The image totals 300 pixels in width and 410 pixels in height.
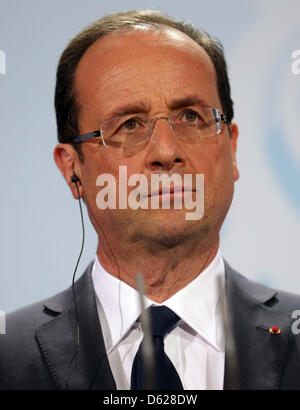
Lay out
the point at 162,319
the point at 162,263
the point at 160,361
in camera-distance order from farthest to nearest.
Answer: the point at 162,263 → the point at 162,319 → the point at 160,361

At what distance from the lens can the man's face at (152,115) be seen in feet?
5.46

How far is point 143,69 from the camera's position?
1.72m

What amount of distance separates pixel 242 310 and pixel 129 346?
0.33 m

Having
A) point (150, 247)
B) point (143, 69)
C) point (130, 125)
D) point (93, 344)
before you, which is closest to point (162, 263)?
point (150, 247)

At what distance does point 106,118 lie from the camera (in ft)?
5.79

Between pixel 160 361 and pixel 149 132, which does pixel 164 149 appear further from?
pixel 160 361

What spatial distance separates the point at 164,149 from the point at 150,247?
0.29 metres

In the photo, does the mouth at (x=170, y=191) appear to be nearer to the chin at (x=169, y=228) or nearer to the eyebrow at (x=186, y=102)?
the chin at (x=169, y=228)

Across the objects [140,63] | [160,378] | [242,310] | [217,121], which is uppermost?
[140,63]

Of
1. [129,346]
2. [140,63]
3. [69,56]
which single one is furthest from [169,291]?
[69,56]

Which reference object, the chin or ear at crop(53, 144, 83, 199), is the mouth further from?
ear at crop(53, 144, 83, 199)

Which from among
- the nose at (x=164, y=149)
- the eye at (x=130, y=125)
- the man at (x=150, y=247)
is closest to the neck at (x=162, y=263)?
the man at (x=150, y=247)

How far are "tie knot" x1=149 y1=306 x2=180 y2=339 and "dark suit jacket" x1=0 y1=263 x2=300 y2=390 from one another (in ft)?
0.53

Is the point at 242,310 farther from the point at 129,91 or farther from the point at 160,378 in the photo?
the point at 129,91
